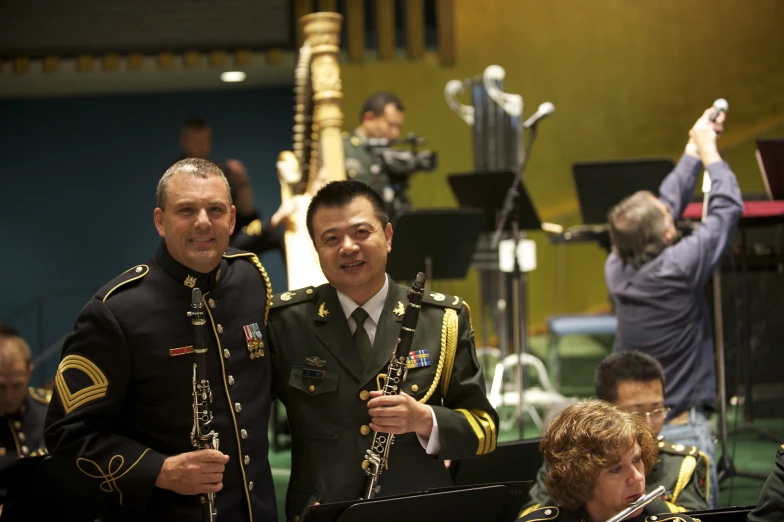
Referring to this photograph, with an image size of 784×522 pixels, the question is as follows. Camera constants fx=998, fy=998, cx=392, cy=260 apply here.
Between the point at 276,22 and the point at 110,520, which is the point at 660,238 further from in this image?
the point at 276,22

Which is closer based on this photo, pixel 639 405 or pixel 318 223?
pixel 318 223

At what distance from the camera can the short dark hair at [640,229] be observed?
4.06m

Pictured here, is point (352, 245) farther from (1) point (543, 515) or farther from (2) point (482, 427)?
(1) point (543, 515)

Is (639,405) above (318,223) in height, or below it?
below

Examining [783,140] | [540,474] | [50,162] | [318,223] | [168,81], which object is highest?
[168,81]

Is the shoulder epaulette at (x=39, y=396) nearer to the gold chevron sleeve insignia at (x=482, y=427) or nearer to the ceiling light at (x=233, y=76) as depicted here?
the gold chevron sleeve insignia at (x=482, y=427)

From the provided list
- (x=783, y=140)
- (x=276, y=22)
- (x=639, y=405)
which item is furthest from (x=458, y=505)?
(x=276, y=22)

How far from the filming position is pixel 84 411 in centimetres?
215

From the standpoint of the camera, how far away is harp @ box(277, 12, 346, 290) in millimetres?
3652

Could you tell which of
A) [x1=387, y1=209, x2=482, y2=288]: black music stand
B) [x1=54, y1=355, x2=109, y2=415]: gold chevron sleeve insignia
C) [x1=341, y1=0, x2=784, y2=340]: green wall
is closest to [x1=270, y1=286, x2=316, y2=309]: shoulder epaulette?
[x1=54, y1=355, x2=109, y2=415]: gold chevron sleeve insignia

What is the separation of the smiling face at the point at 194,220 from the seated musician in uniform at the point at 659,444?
1.23 meters

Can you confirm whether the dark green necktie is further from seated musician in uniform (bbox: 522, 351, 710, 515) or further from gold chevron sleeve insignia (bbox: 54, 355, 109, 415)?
seated musician in uniform (bbox: 522, 351, 710, 515)

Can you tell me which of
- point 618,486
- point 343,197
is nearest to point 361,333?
point 343,197

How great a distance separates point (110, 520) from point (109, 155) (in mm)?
7693
